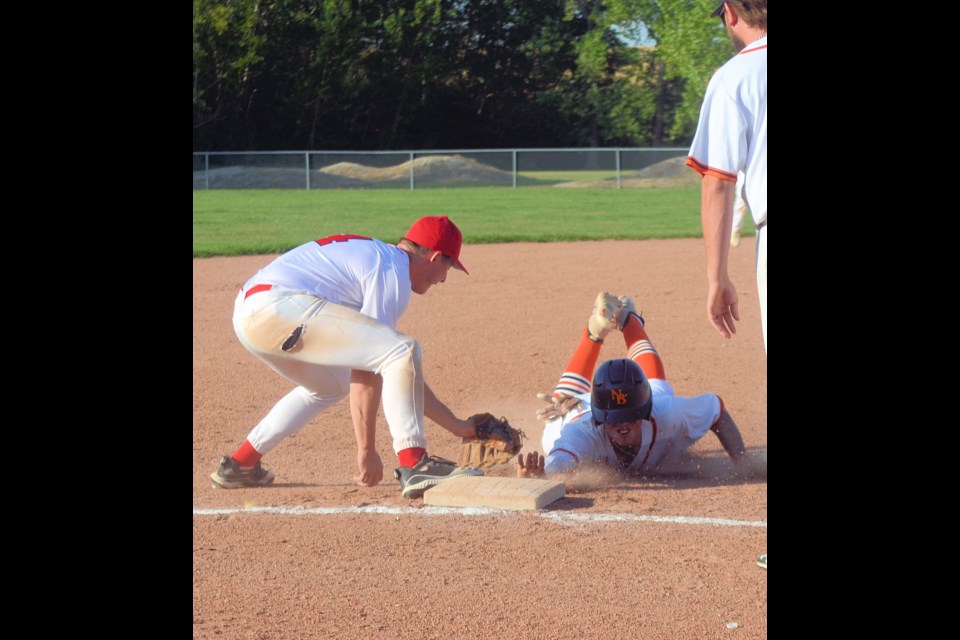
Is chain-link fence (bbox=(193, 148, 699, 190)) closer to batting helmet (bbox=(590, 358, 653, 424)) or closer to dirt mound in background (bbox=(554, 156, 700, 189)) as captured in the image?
dirt mound in background (bbox=(554, 156, 700, 189))

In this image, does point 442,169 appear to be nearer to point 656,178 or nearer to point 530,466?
point 656,178

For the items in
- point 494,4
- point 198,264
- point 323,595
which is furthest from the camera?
point 494,4

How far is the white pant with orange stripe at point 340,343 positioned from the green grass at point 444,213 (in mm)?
9673

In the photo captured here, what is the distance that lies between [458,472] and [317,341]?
2.66ft

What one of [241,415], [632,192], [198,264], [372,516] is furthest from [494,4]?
[372,516]

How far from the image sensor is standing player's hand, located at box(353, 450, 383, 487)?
15.9 feet

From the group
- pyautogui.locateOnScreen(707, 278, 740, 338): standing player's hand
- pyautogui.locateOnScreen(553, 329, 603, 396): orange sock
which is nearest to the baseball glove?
pyautogui.locateOnScreen(553, 329, 603, 396): orange sock

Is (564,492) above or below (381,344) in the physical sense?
below

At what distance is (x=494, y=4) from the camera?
113ft

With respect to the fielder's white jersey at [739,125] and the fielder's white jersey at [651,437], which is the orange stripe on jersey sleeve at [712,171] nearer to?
the fielder's white jersey at [739,125]

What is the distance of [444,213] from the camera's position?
71.5 feet

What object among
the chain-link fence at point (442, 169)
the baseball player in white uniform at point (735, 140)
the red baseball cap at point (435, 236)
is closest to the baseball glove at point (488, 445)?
the red baseball cap at point (435, 236)

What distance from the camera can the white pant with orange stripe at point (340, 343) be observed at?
460 cm
